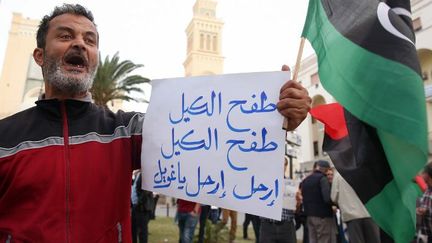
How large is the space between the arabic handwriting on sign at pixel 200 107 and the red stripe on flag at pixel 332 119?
0.99m

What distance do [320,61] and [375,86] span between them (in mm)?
360

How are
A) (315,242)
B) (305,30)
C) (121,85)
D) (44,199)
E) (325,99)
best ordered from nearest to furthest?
(44,199)
(305,30)
(315,242)
(121,85)
(325,99)

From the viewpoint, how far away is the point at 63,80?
171 cm

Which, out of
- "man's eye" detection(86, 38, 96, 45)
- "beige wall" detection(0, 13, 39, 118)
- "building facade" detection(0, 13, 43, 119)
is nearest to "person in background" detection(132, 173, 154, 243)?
"man's eye" detection(86, 38, 96, 45)

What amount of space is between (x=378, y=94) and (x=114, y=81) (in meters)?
15.9

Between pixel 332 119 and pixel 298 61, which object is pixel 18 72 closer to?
pixel 332 119

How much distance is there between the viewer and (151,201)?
22.7ft

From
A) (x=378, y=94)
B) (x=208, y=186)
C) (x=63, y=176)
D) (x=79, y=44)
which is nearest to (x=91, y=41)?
(x=79, y=44)

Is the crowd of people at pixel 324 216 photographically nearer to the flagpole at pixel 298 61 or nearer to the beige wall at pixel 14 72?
the flagpole at pixel 298 61

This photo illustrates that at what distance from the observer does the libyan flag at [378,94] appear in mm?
1457

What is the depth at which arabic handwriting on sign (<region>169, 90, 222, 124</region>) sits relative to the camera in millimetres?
1747

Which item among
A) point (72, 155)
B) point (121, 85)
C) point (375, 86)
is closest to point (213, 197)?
point (72, 155)

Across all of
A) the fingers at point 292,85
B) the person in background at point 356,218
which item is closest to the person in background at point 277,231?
the person in background at point 356,218

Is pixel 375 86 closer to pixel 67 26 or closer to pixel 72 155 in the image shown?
pixel 72 155
